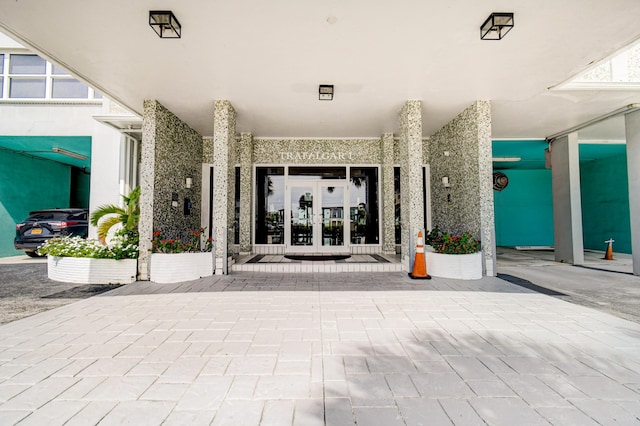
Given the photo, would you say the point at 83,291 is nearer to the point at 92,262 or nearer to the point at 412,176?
the point at 92,262

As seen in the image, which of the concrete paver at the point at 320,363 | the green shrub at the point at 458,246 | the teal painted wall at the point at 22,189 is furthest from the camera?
the teal painted wall at the point at 22,189

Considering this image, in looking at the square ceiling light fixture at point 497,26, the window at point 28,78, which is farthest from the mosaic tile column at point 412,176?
the window at point 28,78

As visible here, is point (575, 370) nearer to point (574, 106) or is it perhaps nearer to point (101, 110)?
point (574, 106)

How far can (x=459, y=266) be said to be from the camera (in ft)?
A: 17.1

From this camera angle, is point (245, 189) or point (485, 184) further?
point (245, 189)

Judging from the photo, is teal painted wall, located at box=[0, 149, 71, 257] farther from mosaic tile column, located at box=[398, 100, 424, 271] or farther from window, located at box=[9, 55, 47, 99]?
mosaic tile column, located at box=[398, 100, 424, 271]

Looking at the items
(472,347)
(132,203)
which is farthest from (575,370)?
(132,203)

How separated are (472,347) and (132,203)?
6419mm

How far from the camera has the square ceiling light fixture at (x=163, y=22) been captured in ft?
10.7

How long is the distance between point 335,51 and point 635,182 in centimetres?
640

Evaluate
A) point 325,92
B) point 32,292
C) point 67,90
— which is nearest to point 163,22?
point 325,92

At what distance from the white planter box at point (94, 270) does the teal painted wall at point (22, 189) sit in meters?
5.61

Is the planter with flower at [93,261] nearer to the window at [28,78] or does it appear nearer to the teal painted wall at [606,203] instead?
the window at [28,78]

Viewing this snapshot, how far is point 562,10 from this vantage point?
323 cm
